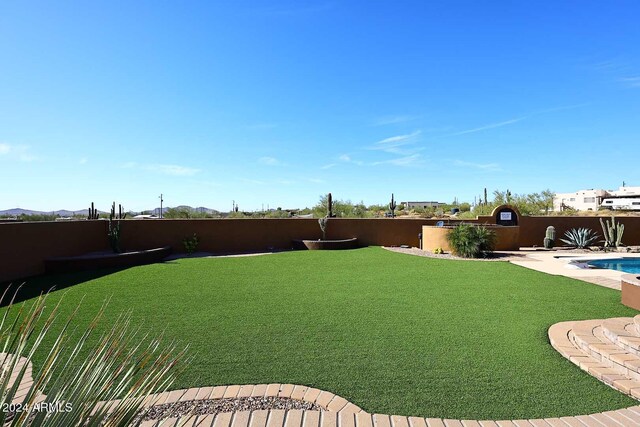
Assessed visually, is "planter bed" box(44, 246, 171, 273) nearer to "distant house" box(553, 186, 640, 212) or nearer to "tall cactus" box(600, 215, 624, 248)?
"tall cactus" box(600, 215, 624, 248)

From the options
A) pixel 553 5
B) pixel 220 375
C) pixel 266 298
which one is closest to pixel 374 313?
pixel 266 298

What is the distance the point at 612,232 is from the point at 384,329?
16243 millimetres

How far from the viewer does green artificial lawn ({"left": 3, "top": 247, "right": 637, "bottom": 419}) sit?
3.24 metres

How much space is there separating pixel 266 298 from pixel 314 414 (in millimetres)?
4067

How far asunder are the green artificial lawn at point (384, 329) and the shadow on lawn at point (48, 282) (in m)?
0.10

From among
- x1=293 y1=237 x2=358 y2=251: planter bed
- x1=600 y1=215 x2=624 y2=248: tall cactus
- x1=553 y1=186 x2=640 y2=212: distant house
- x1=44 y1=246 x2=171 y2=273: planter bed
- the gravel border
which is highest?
x1=553 y1=186 x2=640 y2=212: distant house

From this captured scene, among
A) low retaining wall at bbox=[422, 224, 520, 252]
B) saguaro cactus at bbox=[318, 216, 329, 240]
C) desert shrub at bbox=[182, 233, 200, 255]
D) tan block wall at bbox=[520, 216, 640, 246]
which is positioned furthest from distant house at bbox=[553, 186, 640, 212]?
desert shrub at bbox=[182, 233, 200, 255]

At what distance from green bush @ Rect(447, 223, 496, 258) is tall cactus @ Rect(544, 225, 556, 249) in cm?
417

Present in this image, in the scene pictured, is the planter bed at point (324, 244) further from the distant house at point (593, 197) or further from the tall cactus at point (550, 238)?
the distant house at point (593, 197)

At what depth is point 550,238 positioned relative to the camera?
52.7 feet

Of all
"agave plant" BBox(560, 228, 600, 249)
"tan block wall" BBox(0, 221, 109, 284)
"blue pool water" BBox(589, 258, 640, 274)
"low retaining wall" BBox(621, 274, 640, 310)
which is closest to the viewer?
"low retaining wall" BBox(621, 274, 640, 310)

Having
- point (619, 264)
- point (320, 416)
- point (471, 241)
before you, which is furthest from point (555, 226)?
point (320, 416)

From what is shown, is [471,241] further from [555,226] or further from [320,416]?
[320,416]

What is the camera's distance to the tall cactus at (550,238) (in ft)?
52.4
